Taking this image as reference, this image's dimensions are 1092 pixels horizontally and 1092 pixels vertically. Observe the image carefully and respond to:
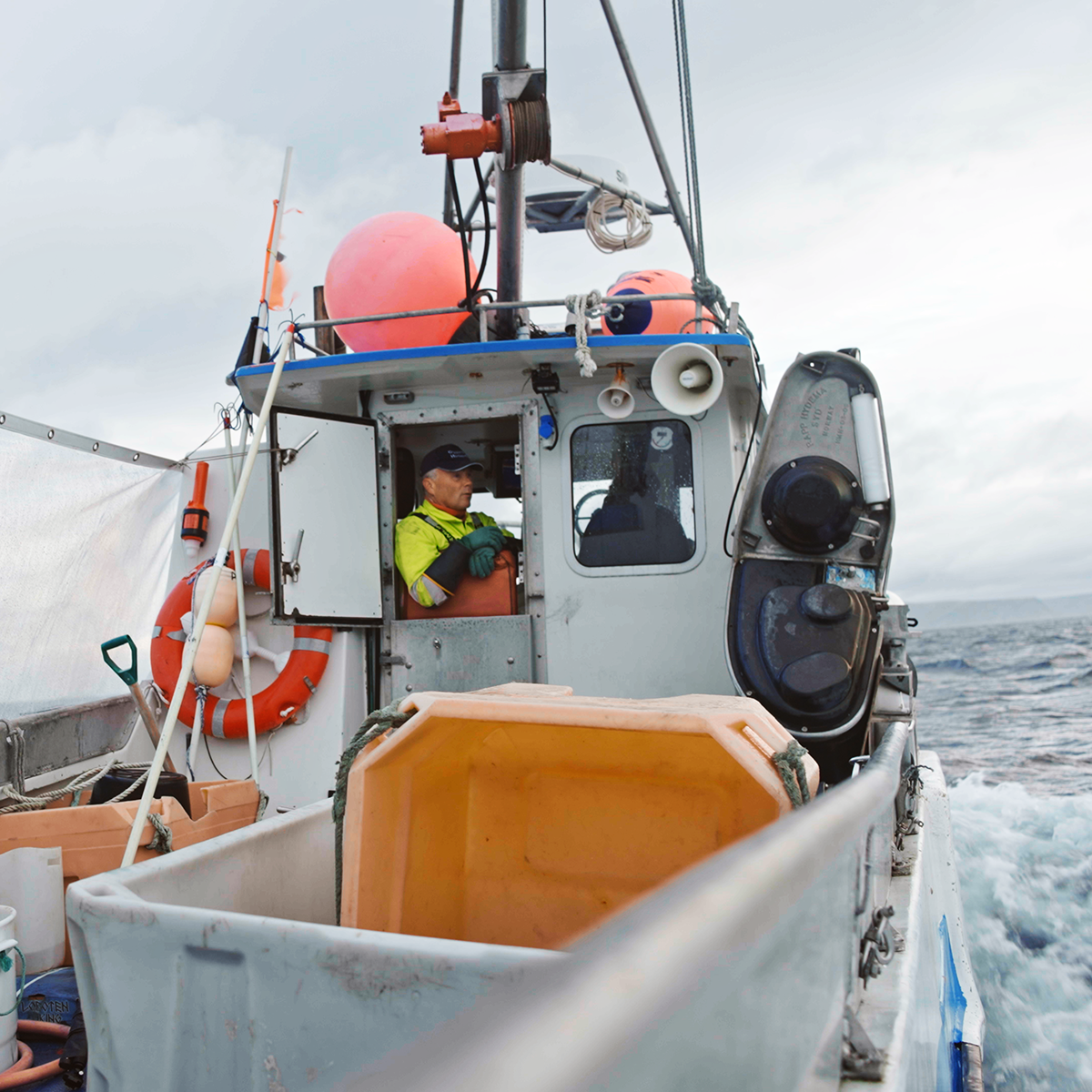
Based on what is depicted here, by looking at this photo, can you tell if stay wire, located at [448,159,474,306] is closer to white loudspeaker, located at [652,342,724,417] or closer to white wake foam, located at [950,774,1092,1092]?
white loudspeaker, located at [652,342,724,417]

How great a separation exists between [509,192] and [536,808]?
292 centimetres

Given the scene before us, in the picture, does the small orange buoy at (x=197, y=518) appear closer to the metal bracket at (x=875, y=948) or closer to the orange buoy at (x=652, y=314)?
the orange buoy at (x=652, y=314)

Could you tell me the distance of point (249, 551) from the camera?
5129 millimetres

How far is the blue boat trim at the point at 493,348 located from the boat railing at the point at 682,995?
3.58 m

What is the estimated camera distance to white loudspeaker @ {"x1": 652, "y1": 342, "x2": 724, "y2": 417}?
4184 mm

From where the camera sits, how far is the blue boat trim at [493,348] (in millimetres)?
4297

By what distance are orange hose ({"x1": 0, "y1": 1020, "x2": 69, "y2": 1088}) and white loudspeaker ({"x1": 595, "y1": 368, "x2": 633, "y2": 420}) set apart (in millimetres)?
3395

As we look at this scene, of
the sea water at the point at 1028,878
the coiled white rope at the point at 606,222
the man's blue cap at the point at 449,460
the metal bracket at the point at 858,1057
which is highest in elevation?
the coiled white rope at the point at 606,222

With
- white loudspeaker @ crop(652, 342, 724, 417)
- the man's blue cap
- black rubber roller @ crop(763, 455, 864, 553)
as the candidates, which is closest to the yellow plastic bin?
black rubber roller @ crop(763, 455, 864, 553)

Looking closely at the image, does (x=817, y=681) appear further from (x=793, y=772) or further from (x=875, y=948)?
(x=875, y=948)

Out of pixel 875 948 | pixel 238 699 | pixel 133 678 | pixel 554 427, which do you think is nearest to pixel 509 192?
pixel 554 427

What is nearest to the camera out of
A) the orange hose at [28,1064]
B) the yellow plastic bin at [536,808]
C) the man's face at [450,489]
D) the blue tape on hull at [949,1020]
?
the yellow plastic bin at [536,808]

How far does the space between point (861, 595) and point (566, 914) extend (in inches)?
80.6

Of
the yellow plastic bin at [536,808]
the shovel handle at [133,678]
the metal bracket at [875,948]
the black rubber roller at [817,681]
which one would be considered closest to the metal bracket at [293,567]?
the shovel handle at [133,678]
